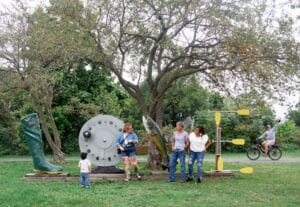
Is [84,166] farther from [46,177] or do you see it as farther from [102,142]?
[102,142]

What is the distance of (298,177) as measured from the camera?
13617mm

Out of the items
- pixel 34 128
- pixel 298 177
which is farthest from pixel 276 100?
pixel 34 128

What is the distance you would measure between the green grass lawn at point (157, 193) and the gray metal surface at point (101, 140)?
127 centimetres

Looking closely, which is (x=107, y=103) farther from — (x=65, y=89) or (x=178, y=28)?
(x=178, y=28)

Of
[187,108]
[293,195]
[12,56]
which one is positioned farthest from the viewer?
[187,108]

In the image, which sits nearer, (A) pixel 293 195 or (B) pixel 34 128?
(A) pixel 293 195

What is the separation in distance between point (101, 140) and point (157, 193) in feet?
12.7

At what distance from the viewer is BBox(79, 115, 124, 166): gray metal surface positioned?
13766mm

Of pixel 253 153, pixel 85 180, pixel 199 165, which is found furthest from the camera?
pixel 253 153

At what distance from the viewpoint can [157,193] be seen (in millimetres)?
10484

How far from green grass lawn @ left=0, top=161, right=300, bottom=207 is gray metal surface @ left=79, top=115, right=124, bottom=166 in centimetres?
127

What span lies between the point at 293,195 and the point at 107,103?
1594cm

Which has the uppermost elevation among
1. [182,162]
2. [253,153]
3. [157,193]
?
[253,153]

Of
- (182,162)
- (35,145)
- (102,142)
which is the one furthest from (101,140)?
(182,162)
